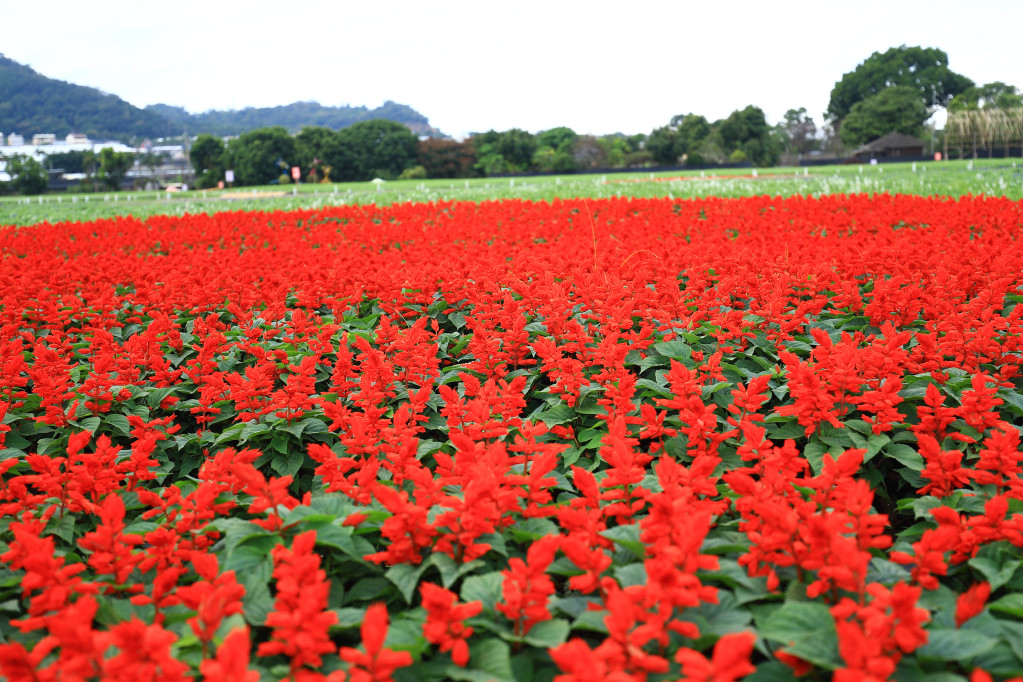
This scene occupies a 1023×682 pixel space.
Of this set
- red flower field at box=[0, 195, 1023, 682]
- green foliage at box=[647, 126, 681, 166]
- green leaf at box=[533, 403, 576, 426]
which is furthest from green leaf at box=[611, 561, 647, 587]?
green foliage at box=[647, 126, 681, 166]

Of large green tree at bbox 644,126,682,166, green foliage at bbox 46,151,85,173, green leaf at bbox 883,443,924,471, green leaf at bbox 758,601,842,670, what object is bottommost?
green leaf at bbox 758,601,842,670

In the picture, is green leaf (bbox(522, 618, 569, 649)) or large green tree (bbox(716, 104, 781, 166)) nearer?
green leaf (bbox(522, 618, 569, 649))

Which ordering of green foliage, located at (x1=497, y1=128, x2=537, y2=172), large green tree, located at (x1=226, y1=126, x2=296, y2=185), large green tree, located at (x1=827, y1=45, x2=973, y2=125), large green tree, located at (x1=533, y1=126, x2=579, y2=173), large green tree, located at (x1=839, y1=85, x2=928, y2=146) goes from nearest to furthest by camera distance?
large green tree, located at (x1=839, y1=85, x2=928, y2=146)
large green tree, located at (x1=533, y1=126, x2=579, y2=173)
large green tree, located at (x1=226, y1=126, x2=296, y2=185)
green foliage, located at (x1=497, y1=128, x2=537, y2=172)
large green tree, located at (x1=827, y1=45, x2=973, y2=125)

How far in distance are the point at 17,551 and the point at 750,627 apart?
216 cm

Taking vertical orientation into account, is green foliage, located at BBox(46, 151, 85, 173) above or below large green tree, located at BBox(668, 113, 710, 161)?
above

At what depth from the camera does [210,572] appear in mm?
1822

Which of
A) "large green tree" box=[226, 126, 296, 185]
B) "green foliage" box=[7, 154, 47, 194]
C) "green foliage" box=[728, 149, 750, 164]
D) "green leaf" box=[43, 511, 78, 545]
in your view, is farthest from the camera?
"large green tree" box=[226, 126, 296, 185]

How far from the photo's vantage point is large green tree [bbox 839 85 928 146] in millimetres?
73938

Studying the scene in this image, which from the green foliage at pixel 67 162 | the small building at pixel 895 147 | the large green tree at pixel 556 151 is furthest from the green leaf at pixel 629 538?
the green foliage at pixel 67 162

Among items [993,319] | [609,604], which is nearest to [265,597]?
[609,604]

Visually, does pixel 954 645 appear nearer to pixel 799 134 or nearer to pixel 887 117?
pixel 887 117

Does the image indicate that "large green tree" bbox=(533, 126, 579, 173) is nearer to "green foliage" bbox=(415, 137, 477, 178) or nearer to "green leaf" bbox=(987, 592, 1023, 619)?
"green foliage" bbox=(415, 137, 477, 178)

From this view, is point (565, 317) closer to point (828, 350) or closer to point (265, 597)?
point (828, 350)

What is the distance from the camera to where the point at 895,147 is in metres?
69.4
